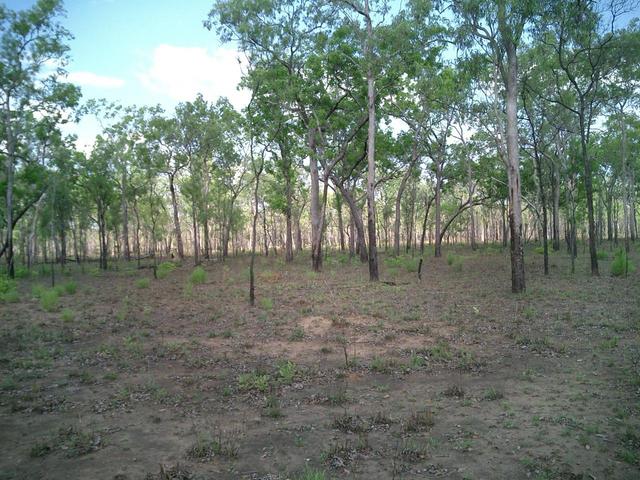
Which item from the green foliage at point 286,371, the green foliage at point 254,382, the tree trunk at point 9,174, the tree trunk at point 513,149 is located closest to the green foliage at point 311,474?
the green foliage at point 254,382

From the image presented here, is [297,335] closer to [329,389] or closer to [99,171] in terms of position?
[329,389]

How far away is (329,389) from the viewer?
23.6ft

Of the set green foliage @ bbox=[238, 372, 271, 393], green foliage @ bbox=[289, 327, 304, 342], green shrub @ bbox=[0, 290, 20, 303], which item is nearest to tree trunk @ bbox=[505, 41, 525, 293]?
green foliage @ bbox=[289, 327, 304, 342]

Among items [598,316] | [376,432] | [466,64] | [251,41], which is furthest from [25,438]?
[251,41]

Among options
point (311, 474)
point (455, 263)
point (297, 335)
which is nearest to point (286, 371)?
point (297, 335)

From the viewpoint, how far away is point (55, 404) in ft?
21.9

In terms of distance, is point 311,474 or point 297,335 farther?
point 297,335

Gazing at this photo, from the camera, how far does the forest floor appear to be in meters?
4.75

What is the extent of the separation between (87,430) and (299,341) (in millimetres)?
5239

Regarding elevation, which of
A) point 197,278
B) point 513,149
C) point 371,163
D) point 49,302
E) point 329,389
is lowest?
point 329,389

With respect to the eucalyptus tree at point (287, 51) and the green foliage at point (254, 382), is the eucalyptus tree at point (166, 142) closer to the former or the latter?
the eucalyptus tree at point (287, 51)

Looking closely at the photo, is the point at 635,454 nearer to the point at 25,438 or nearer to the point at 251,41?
the point at 25,438

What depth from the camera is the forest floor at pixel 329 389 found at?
15.6 feet

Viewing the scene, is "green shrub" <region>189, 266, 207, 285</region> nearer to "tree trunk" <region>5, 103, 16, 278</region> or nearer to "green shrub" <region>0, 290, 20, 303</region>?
"green shrub" <region>0, 290, 20, 303</region>
